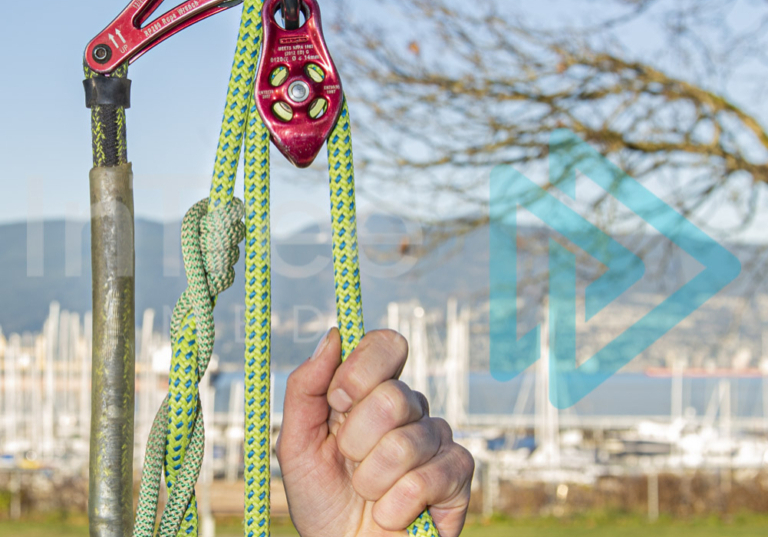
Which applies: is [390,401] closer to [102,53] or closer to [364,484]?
[364,484]

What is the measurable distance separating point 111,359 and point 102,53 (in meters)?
0.32

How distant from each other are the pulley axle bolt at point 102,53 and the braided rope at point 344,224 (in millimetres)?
248

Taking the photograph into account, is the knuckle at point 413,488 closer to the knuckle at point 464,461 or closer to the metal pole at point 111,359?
the knuckle at point 464,461

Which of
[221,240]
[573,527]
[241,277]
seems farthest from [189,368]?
[573,527]

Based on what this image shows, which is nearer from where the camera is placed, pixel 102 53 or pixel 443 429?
pixel 102 53

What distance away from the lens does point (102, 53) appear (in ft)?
2.60

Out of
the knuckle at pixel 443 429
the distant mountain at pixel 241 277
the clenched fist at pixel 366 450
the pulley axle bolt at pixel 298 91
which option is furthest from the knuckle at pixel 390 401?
the distant mountain at pixel 241 277

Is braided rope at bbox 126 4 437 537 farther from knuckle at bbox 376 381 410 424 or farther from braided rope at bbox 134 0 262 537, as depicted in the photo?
knuckle at bbox 376 381 410 424

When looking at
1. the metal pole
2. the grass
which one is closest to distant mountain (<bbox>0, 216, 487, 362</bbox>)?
the metal pole

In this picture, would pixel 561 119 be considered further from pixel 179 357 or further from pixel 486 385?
pixel 486 385

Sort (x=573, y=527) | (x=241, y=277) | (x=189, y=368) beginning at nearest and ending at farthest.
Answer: (x=189, y=368)
(x=241, y=277)
(x=573, y=527)

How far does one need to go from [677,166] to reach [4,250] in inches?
1343

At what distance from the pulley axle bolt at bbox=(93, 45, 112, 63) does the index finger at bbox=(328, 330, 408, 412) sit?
0.41 metres

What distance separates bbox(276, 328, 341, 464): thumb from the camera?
875 millimetres
